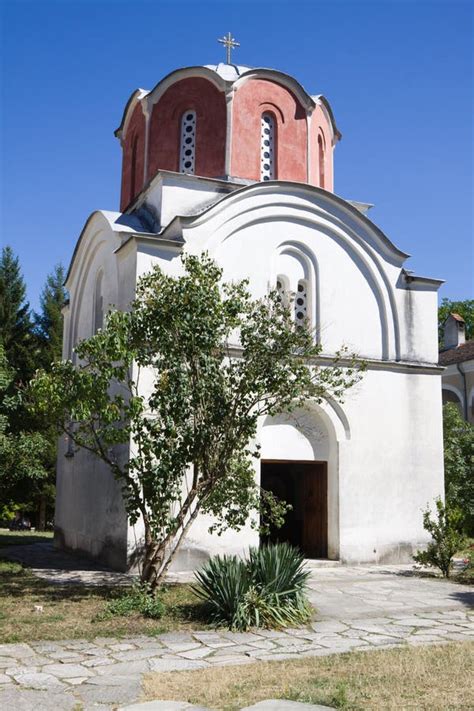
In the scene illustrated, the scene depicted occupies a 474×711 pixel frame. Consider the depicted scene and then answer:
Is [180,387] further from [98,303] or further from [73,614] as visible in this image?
[98,303]

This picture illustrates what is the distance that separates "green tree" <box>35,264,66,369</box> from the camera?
85.7ft

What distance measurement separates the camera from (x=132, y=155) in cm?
1612

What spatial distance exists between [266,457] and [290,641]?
232 inches

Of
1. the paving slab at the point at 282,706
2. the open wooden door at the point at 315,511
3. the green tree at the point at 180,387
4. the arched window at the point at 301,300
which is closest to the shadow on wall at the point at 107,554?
the green tree at the point at 180,387

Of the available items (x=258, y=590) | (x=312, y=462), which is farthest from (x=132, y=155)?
(x=258, y=590)

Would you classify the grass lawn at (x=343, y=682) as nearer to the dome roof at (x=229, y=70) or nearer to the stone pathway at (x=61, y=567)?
the stone pathway at (x=61, y=567)

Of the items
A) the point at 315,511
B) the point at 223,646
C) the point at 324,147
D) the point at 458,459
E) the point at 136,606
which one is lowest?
the point at 223,646

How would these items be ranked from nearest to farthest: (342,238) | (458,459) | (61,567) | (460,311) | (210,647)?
(210,647) → (61,567) → (342,238) → (458,459) → (460,311)

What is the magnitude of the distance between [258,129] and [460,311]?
2570 centimetres

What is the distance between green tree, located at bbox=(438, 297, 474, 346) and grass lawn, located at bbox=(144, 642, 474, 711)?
106 feet

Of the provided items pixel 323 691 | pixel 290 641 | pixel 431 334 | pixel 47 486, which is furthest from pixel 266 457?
pixel 47 486

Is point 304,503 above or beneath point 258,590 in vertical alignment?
above

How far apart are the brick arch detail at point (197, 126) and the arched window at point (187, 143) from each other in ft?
0.28

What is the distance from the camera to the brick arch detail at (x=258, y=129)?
1445cm
